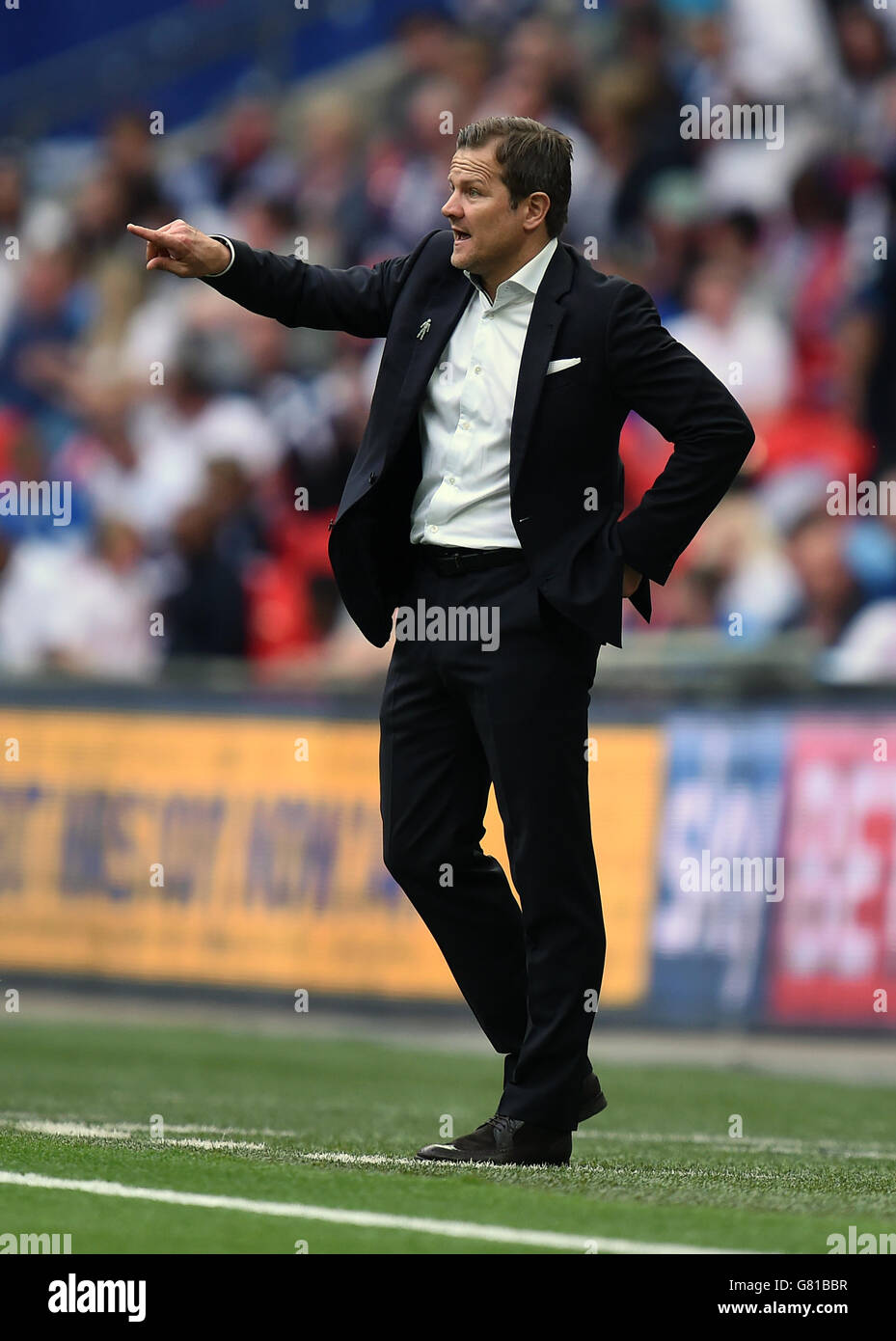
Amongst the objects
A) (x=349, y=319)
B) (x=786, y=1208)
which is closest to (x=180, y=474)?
(x=349, y=319)

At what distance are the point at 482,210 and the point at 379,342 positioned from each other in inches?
328

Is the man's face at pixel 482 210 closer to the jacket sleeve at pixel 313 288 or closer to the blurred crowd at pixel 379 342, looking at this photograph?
the jacket sleeve at pixel 313 288

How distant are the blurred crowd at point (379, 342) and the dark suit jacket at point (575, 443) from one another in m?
5.06

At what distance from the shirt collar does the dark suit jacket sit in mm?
26

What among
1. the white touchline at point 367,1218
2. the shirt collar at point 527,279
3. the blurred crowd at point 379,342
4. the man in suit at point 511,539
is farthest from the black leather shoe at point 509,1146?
the blurred crowd at point 379,342

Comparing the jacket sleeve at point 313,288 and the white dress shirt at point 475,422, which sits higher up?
the jacket sleeve at point 313,288

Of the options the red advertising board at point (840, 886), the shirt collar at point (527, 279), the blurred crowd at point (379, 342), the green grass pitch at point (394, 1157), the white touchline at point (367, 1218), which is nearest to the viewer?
the white touchline at point (367, 1218)

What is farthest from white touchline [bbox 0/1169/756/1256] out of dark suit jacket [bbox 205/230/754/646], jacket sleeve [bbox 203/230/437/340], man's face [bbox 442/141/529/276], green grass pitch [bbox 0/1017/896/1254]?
man's face [bbox 442/141/529/276]

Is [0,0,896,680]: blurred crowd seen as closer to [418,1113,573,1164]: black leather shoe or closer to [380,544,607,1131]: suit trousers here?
[380,544,607,1131]: suit trousers

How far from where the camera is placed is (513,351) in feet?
17.6

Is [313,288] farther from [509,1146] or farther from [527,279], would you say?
[509,1146]

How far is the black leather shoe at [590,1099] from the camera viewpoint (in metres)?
5.38
